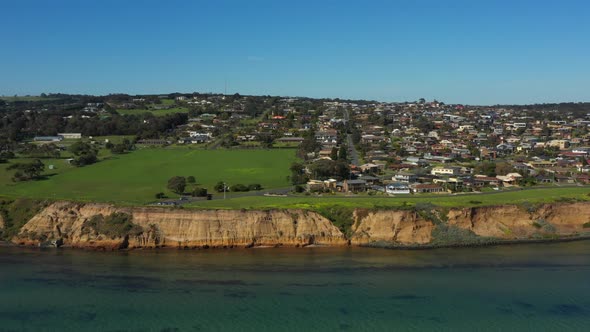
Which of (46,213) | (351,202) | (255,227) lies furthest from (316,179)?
(46,213)

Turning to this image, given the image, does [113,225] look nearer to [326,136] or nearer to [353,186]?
[353,186]

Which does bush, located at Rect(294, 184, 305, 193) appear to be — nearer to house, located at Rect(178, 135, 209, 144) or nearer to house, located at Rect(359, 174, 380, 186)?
house, located at Rect(359, 174, 380, 186)

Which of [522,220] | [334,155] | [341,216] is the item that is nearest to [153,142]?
[334,155]

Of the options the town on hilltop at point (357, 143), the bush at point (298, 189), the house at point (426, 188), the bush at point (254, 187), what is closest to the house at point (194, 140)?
the town on hilltop at point (357, 143)

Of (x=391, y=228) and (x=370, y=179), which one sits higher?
(x=370, y=179)

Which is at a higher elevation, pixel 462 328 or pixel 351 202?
pixel 351 202

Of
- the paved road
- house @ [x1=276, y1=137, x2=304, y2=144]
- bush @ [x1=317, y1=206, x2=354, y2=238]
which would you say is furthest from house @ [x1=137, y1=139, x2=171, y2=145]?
bush @ [x1=317, y1=206, x2=354, y2=238]

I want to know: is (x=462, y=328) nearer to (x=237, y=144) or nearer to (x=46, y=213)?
(x=46, y=213)
